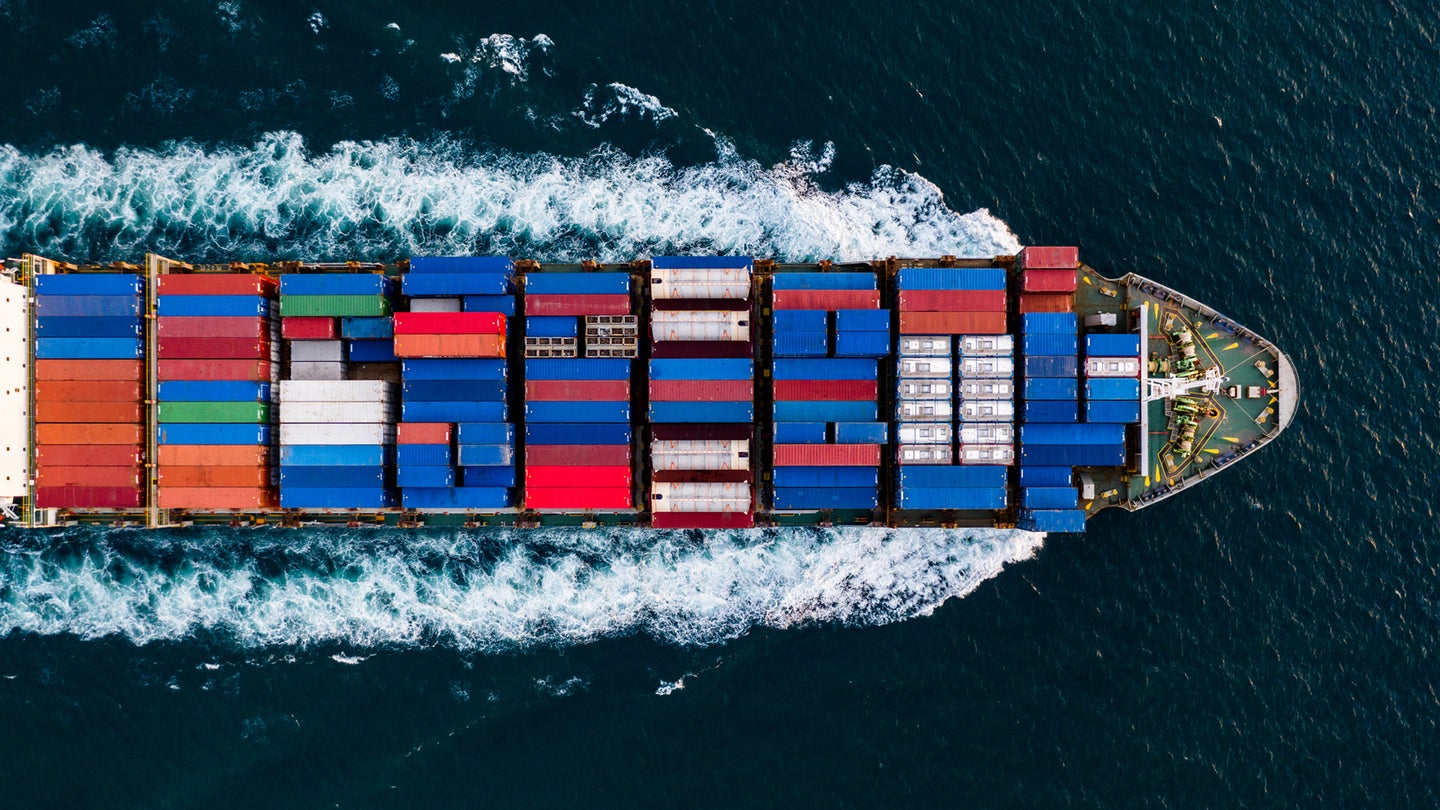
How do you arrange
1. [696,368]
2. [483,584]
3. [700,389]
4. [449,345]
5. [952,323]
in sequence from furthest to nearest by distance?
[483,584]
[952,323]
[700,389]
[696,368]
[449,345]

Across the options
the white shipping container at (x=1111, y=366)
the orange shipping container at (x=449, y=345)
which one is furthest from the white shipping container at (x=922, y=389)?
the orange shipping container at (x=449, y=345)

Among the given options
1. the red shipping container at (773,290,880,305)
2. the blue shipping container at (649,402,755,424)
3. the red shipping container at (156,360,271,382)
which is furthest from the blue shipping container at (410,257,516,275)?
the red shipping container at (773,290,880,305)

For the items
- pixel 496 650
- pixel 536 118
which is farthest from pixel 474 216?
pixel 496 650

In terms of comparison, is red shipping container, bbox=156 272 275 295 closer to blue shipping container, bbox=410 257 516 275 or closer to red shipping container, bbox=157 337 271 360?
red shipping container, bbox=157 337 271 360

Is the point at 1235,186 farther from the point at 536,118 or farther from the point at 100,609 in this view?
the point at 100,609

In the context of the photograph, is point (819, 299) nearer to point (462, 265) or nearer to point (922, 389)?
point (922, 389)

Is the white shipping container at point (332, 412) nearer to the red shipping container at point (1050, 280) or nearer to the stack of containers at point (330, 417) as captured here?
the stack of containers at point (330, 417)

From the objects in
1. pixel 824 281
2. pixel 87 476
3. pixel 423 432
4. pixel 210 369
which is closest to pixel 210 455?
pixel 210 369
